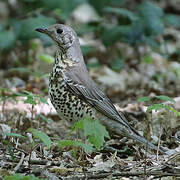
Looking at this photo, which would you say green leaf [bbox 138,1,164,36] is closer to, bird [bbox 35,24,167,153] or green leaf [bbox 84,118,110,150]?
bird [bbox 35,24,167,153]

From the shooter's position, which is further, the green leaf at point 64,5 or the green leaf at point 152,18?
the green leaf at point 152,18

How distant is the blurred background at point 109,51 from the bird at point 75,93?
5.38 ft

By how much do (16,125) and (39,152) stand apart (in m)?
0.83

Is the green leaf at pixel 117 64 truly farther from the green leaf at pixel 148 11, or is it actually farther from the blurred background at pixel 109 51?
the green leaf at pixel 148 11

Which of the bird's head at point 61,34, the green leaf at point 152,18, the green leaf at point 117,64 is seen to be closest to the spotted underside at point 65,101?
the bird's head at point 61,34

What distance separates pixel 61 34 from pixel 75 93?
0.72 m

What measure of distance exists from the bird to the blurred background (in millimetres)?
1639

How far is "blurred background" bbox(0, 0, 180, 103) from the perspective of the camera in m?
7.19

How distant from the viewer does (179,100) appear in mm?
6109

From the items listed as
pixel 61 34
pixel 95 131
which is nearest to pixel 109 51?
pixel 61 34

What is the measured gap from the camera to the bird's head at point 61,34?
15.8 feet

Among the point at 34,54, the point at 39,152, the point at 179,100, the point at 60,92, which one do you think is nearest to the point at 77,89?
the point at 60,92

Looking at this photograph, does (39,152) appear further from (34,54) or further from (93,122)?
(34,54)

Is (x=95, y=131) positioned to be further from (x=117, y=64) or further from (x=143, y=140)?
(x=117, y=64)
